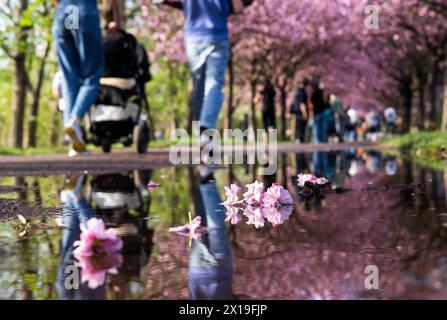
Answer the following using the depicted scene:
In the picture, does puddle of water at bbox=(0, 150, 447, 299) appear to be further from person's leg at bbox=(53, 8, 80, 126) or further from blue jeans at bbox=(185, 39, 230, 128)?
blue jeans at bbox=(185, 39, 230, 128)

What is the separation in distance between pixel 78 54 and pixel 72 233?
8926mm

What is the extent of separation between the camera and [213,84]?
14.6 meters

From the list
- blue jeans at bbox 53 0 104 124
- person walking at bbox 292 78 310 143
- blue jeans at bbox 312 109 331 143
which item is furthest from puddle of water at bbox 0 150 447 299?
blue jeans at bbox 312 109 331 143

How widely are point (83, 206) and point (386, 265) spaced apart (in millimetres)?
3533

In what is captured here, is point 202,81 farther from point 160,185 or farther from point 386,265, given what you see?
point 386,265

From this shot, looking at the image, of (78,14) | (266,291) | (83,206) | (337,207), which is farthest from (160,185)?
(266,291)

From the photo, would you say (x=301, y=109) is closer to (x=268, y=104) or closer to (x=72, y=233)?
(x=268, y=104)

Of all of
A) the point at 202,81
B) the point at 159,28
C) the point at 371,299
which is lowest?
the point at 371,299

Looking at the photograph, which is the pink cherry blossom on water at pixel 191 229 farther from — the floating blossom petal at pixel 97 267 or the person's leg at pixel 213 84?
the person's leg at pixel 213 84

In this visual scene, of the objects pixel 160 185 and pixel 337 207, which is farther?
pixel 160 185

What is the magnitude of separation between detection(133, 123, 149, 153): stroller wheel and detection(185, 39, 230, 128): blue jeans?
1.70m

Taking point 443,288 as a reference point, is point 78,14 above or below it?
above

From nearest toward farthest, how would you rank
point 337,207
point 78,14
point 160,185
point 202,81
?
point 337,207
point 160,185
point 78,14
point 202,81

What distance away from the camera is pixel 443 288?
345 cm
